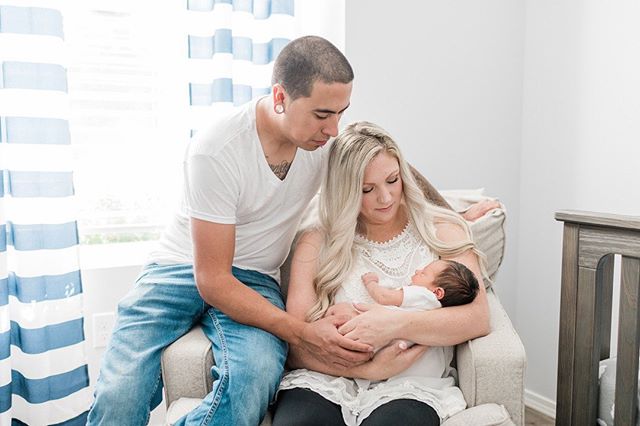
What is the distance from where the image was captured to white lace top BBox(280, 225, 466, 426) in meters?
1.57

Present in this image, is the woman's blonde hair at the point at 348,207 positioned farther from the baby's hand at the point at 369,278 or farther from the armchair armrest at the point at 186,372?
the armchair armrest at the point at 186,372

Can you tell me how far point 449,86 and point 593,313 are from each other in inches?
51.0

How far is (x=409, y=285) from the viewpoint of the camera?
69.9 inches

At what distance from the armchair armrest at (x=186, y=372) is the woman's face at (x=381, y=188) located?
59cm

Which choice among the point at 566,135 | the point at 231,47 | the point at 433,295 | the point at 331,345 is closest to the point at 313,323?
the point at 331,345

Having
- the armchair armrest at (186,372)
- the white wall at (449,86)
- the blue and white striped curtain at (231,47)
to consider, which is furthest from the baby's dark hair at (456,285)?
the blue and white striped curtain at (231,47)

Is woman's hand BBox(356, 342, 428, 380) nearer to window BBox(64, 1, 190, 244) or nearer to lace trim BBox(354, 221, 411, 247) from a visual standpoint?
lace trim BBox(354, 221, 411, 247)

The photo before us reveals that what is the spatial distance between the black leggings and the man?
0.07 metres

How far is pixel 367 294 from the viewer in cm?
178

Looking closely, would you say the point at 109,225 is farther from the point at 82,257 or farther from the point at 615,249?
the point at 615,249

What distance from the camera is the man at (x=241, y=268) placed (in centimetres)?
157

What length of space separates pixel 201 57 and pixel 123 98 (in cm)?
44

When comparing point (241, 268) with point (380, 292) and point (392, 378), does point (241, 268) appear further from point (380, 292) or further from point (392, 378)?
point (392, 378)

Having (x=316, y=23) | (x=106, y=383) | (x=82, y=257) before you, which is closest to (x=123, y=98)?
(x=82, y=257)
